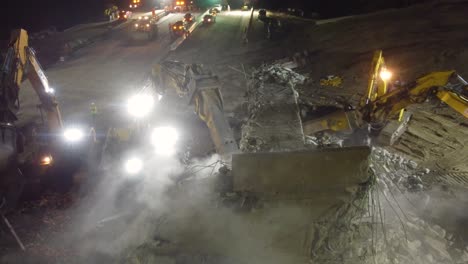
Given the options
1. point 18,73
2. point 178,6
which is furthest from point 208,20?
point 18,73

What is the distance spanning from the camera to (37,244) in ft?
31.2

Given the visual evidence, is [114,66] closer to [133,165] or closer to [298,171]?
[133,165]

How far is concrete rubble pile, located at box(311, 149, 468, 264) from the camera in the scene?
7.06 meters

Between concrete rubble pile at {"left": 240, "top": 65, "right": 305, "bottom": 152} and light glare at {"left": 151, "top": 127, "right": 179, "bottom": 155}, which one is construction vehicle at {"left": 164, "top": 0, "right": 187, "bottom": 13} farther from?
light glare at {"left": 151, "top": 127, "right": 179, "bottom": 155}

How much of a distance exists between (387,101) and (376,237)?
4419 mm

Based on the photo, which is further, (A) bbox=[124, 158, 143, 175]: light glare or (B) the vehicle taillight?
(B) the vehicle taillight

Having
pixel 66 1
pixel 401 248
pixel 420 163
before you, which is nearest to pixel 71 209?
pixel 401 248

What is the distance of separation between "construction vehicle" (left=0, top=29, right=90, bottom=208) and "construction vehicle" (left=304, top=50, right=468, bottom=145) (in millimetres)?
8953

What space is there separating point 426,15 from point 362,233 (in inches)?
946

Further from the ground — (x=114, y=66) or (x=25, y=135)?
(x=25, y=135)

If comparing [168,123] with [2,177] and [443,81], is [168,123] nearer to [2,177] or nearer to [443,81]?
[2,177]

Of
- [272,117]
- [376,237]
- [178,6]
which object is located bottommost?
[178,6]

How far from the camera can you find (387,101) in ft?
33.0

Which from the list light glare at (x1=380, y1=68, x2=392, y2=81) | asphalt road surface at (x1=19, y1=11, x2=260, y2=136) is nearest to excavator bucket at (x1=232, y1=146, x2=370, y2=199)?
light glare at (x1=380, y1=68, x2=392, y2=81)
